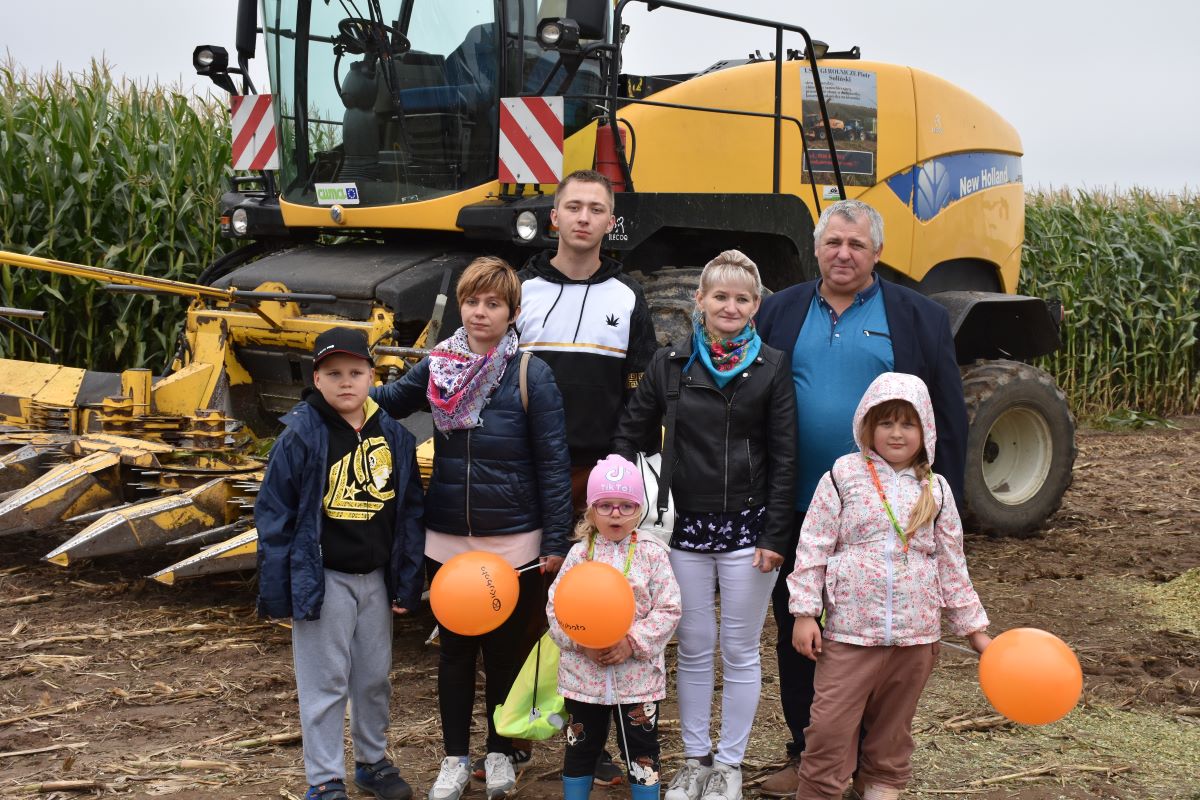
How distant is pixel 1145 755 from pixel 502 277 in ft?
8.66

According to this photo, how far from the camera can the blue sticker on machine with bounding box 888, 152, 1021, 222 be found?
7.54m

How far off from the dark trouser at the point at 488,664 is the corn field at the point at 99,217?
5721mm

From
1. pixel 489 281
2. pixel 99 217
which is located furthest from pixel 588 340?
pixel 99 217

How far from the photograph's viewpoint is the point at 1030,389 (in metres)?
7.42

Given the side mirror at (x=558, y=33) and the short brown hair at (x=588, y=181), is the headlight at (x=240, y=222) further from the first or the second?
the short brown hair at (x=588, y=181)

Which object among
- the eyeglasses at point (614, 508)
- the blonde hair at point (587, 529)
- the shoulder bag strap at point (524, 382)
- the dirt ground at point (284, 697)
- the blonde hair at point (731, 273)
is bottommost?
the dirt ground at point (284, 697)

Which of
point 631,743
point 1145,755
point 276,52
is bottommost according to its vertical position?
point 1145,755

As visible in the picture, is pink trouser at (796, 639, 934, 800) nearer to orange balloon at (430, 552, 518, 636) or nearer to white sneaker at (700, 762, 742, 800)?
white sneaker at (700, 762, 742, 800)

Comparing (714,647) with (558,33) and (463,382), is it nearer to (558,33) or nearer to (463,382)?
(463,382)

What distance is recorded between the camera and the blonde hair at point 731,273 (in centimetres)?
359

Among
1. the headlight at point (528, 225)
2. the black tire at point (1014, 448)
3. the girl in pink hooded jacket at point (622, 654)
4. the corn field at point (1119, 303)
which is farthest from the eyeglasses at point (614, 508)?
the corn field at point (1119, 303)

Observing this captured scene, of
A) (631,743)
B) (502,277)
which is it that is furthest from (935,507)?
(502,277)

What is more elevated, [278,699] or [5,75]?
[5,75]

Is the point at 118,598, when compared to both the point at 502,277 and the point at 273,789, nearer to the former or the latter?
the point at 273,789
